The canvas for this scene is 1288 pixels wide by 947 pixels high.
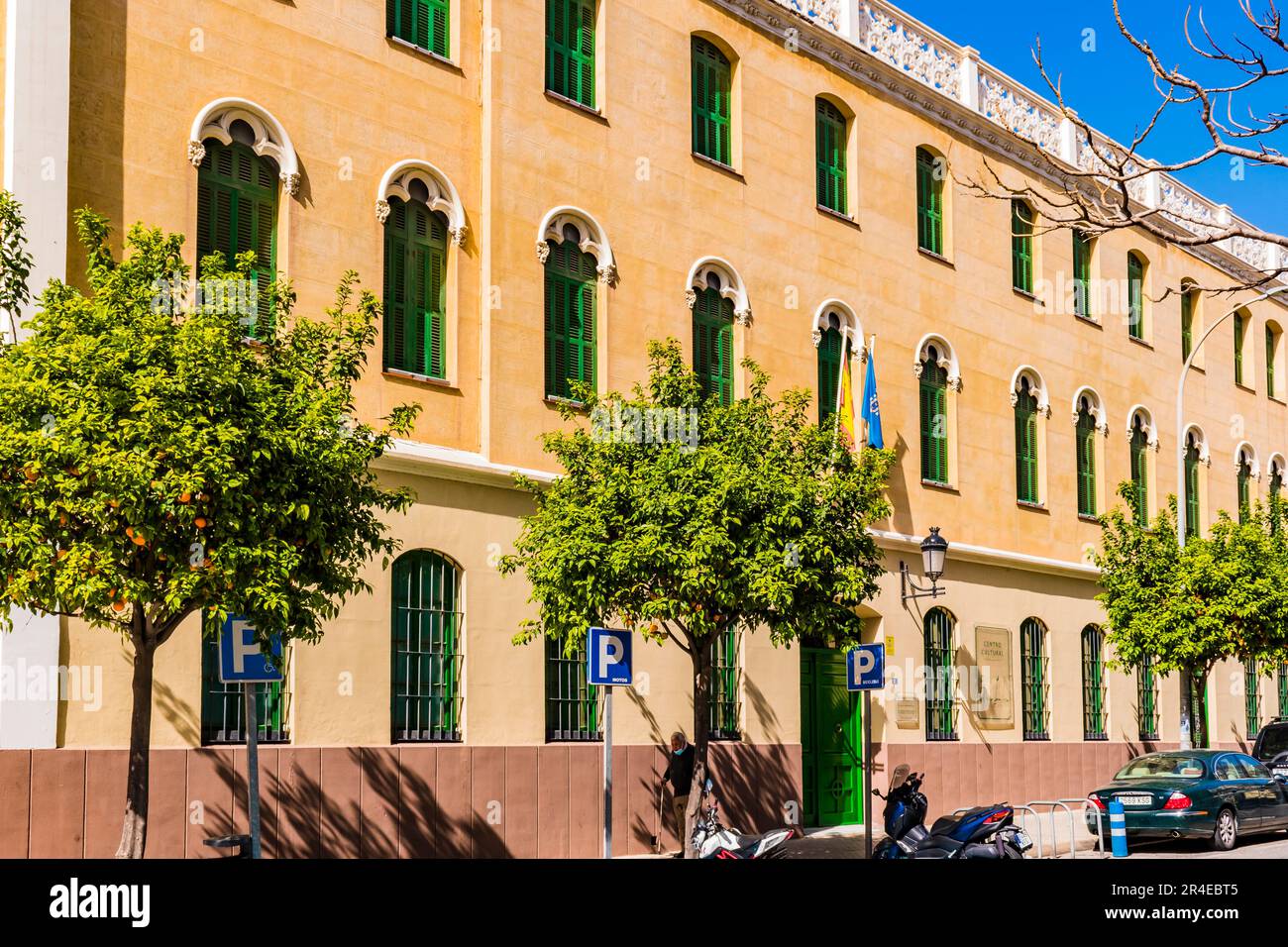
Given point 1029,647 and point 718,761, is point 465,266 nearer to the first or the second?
point 718,761

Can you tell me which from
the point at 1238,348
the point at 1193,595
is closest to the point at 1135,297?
the point at 1238,348

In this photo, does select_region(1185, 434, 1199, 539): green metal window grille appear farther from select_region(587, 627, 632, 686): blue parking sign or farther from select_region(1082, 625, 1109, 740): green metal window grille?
select_region(587, 627, 632, 686): blue parking sign

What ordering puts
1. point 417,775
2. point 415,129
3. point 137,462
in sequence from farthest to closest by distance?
point 415,129
point 417,775
point 137,462

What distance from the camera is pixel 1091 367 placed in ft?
111

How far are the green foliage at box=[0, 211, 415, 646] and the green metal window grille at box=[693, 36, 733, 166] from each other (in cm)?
1236

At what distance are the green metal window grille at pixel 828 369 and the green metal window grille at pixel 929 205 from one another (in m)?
3.44

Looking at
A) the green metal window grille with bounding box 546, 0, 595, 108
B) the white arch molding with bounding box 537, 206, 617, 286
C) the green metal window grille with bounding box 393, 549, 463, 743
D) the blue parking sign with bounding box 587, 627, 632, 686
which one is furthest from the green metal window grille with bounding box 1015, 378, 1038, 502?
the blue parking sign with bounding box 587, 627, 632, 686

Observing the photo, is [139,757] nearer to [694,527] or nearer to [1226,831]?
[694,527]

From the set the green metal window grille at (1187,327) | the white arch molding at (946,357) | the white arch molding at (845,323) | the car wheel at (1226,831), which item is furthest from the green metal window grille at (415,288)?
the green metal window grille at (1187,327)

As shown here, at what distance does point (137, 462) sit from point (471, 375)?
881cm

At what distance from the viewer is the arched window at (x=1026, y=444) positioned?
3109 centimetres

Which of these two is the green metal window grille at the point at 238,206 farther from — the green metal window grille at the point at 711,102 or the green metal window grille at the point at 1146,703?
the green metal window grille at the point at 1146,703

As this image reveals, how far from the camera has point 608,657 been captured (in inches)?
625
